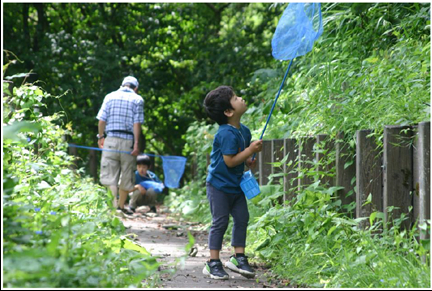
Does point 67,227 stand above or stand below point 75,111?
below

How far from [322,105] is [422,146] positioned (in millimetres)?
1857

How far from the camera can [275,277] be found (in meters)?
→ 4.30

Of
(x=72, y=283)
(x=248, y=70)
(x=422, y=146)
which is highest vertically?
(x=248, y=70)

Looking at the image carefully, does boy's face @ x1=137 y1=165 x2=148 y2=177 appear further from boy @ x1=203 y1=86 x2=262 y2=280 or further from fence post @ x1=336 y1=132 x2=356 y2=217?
fence post @ x1=336 y1=132 x2=356 y2=217

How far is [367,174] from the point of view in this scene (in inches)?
171

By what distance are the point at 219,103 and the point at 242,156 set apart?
50cm

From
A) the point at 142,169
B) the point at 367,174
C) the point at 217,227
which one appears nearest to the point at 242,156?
the point at 217,227

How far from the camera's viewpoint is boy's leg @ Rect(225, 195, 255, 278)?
14.3ft

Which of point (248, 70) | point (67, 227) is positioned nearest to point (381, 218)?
point (67, 227)

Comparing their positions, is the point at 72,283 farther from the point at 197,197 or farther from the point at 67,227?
the point at 197,197

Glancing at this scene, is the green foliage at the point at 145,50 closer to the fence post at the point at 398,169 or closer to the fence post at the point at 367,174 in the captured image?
the fence post at the point at 367,174

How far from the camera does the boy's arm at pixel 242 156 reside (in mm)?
4375

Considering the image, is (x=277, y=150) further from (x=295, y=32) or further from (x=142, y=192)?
(x=142, y=192)

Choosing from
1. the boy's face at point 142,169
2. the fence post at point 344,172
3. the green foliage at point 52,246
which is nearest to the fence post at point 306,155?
the fence post at point 344,172
